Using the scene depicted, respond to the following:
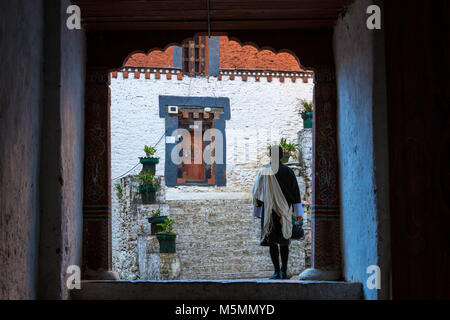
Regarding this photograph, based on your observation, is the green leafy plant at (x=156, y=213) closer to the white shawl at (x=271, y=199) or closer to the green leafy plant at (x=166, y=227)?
the green leafy plant at (x=166, y=227)

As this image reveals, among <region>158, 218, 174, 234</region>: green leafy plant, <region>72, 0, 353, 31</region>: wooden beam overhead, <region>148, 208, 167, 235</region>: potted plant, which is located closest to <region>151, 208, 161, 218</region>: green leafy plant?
<region>148, 208, 167, 235</region>: potted plant

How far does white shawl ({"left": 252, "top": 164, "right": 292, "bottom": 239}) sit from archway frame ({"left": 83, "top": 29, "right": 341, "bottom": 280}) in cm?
82

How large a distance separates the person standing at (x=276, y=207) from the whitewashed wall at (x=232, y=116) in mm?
8790

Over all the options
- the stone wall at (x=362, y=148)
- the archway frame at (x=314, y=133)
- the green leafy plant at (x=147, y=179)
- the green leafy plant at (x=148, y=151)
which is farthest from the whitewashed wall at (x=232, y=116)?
the stone wall at (x=362, y=148)

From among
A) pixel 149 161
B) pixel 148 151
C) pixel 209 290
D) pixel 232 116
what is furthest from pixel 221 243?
pixel 209 290

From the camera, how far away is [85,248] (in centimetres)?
425

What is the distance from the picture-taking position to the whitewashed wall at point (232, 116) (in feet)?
46.2

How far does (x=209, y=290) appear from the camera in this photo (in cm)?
381

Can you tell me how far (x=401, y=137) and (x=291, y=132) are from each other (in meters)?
12.3

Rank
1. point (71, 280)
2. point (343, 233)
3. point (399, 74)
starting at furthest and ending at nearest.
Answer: point (343, 233), point (71, 280), point (399, 74)

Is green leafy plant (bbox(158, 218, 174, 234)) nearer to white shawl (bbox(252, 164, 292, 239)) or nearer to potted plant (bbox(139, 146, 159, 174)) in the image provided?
potted plant (bbox(139, 146, 159, 174))

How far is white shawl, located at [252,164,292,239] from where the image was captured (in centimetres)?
524

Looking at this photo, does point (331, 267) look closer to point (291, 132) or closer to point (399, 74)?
point (399, 74)

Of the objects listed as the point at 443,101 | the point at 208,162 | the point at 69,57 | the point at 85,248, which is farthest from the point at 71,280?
the point at 208,162
